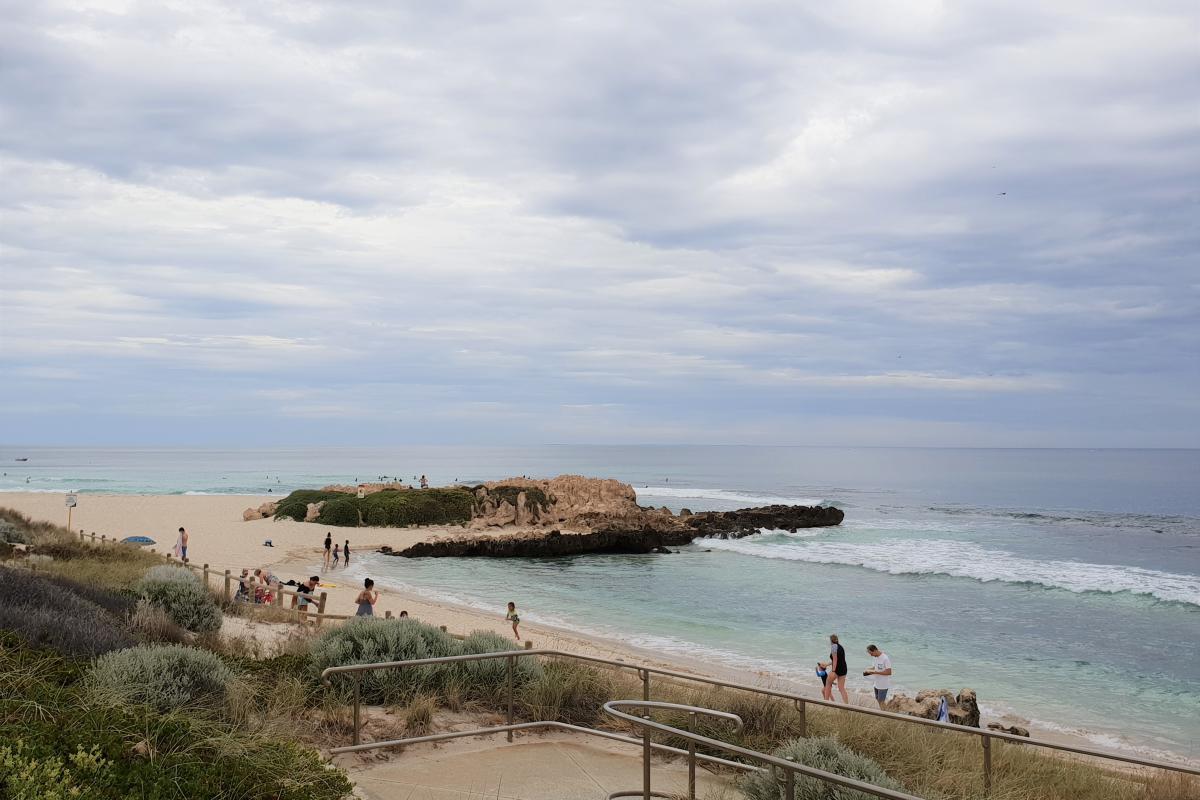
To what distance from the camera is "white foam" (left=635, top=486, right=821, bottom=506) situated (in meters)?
93.3

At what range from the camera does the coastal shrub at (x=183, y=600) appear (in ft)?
45.4

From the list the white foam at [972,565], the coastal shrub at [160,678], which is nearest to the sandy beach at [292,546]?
the coastal shrub at [160,678]

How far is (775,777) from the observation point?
607 cm

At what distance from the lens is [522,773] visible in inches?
280

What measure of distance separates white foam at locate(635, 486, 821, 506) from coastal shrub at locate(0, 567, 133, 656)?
79237 millimetres

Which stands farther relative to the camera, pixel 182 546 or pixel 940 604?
pixel 940 604

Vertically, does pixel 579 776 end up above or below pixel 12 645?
below

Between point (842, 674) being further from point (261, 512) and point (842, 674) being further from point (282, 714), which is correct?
point (261, 512)

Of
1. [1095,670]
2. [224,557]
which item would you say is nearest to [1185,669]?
[1095,670]

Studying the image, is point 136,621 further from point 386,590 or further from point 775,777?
point 386,590

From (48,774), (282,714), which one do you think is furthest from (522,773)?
(48,774)

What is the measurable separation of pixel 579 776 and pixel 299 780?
95.2 inches

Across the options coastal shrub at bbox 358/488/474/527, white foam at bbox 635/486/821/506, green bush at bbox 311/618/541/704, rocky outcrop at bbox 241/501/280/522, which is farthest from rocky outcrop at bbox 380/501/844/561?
green bush at bbox 311/618/541/704

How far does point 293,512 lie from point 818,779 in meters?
55.2
